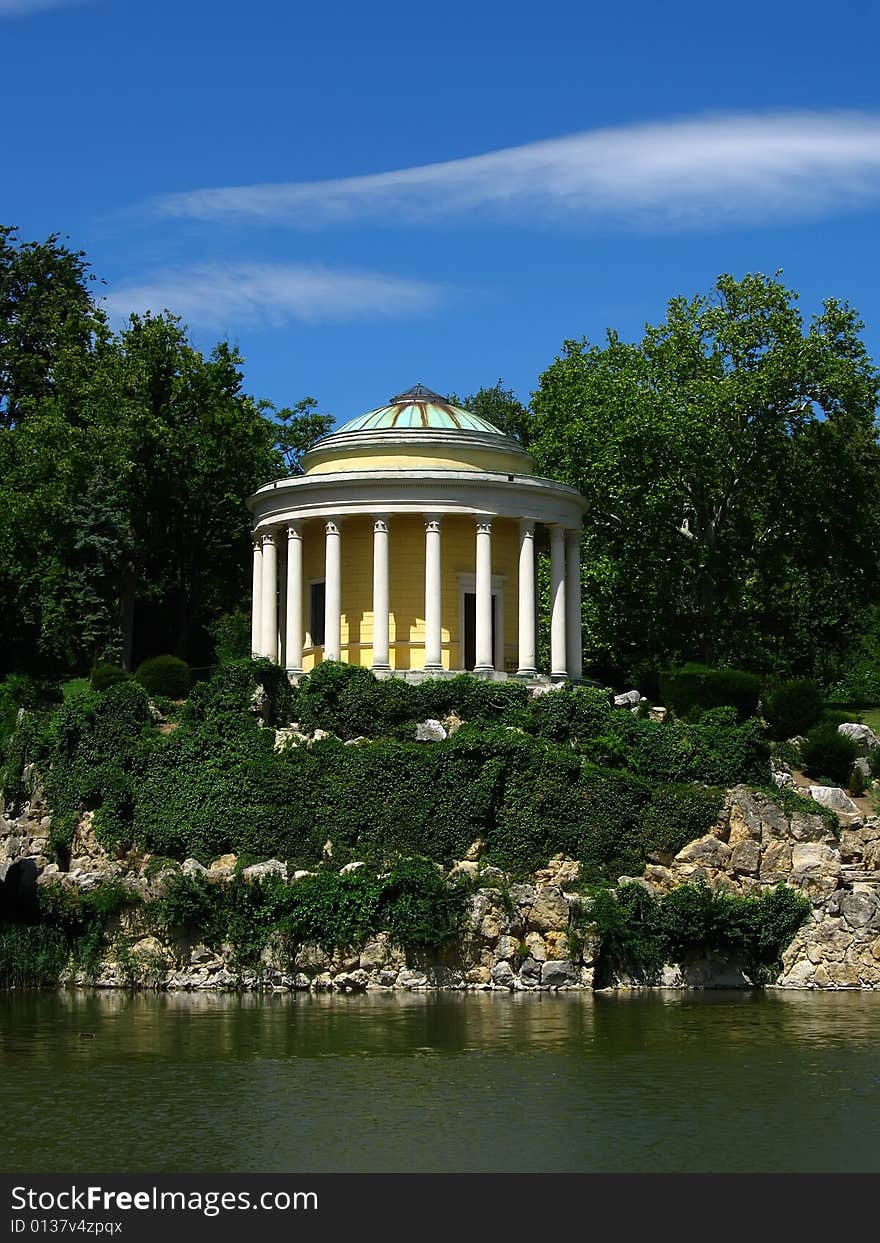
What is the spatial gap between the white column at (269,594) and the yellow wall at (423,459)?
2.54 m

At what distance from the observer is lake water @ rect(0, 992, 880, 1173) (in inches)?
789

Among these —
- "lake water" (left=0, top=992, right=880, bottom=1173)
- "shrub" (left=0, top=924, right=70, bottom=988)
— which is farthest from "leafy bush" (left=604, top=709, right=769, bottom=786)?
"shrub" (left=0, top=924, right=70, bottom=988)

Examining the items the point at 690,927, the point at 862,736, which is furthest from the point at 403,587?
the point at 690,927

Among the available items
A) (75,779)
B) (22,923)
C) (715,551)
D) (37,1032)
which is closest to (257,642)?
(75,779)

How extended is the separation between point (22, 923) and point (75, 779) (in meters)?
4.62

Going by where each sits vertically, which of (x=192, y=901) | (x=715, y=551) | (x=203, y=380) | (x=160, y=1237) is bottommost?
(x=160, y=1237)

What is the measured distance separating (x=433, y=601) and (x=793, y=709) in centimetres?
1051

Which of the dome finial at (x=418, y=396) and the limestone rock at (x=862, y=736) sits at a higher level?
the dome finial at (x=418, y=396)

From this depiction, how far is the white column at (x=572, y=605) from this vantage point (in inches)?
2062

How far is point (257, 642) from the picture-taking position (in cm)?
5150

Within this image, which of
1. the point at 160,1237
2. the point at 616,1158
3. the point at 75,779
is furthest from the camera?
the point at 75,779

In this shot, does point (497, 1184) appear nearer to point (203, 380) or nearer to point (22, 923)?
point (22, 923)

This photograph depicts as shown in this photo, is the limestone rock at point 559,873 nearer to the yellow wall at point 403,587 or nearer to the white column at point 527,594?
the yellow wall at point 403,587

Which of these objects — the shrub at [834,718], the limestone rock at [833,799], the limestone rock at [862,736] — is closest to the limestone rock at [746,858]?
the limestone rock at [833,799]
